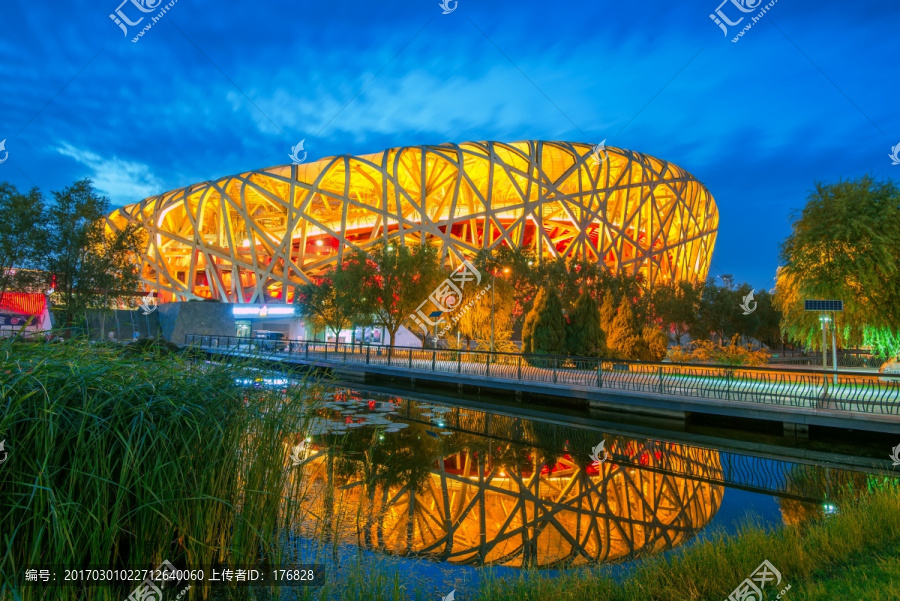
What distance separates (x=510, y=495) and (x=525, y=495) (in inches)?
9.2

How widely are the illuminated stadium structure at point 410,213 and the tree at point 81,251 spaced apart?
23.2 meters

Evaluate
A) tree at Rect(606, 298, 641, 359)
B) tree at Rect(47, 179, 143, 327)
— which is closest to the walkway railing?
tree at Rect(606, 298, 641, 359)

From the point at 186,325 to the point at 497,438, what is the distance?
130ft

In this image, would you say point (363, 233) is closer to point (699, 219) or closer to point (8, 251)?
point (8, 251)

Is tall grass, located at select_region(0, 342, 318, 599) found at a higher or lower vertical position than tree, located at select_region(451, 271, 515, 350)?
lower

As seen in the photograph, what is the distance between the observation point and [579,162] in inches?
2080

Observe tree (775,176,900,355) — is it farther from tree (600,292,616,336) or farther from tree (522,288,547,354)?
tree (522,288,547,354)

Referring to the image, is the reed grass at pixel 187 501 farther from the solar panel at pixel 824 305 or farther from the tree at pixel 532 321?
the tree at pixel 532 321

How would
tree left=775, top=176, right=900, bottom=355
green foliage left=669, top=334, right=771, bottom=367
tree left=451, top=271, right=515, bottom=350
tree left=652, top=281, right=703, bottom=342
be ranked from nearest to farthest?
tree left=775, top=176, right=900, bottom=355
green foliage left=669, top=334, right=771, bottom=367
tree left=451, top=271, right=515, bottom=350
tree left=652, top=281, right=703, bottom=342

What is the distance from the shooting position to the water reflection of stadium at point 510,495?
20.7 feet

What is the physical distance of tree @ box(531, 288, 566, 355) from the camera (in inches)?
915

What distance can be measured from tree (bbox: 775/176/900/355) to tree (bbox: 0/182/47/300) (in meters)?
31.6
